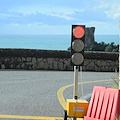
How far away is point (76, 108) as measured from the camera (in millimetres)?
5867

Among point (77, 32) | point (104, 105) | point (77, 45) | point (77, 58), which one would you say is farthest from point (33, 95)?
point (104, 105)

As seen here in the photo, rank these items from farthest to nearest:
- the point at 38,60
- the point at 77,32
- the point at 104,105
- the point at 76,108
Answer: the point at 38,60 → the point at 77,32 → the point at 76,108 → the point at 104,105

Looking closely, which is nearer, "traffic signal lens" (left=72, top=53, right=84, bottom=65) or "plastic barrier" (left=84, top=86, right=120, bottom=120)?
"plastic barrier" (left=84, top=86, right=120, bottom=120)

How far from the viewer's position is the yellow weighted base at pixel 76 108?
587cm

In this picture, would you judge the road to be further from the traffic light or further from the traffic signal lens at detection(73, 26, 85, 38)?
the traffic signal lens at detection(73, 26, 85, 38)

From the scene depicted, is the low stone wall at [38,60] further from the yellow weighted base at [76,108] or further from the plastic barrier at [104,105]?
the plastic barrier at [104,105]

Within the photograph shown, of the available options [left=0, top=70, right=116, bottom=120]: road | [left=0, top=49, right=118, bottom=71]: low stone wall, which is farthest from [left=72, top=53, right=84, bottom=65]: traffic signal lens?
[left=0, top=49, right=118, bottom=71]: low stone wall

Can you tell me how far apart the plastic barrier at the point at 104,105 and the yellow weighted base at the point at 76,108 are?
0.15 m

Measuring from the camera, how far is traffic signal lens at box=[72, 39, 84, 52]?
6164mm

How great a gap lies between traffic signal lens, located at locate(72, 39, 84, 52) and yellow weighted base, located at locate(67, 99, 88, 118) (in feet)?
3.15

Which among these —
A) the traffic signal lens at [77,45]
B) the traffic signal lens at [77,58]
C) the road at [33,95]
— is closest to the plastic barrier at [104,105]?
the traffic signal lens at [77,58]

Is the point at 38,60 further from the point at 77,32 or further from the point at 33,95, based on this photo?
the point at 77,32

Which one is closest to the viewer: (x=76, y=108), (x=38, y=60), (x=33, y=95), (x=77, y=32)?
(x=76, y=108)

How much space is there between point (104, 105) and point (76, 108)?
567mm
